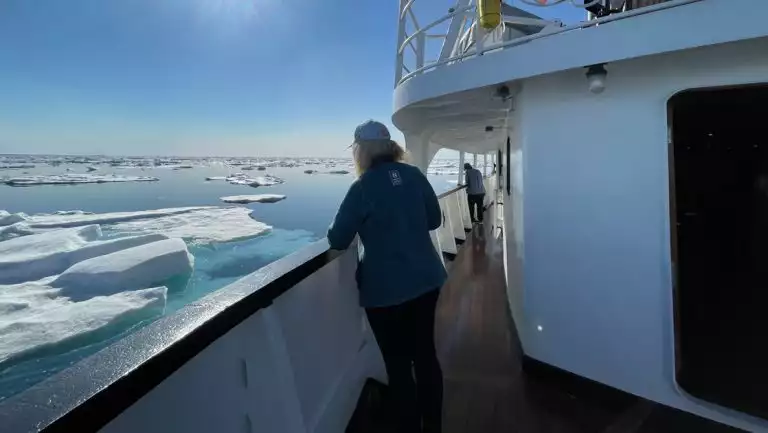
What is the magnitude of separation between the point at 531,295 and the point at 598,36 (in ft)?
4.47

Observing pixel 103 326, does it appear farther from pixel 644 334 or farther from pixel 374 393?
pixel 644 334

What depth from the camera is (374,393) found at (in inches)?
83.7

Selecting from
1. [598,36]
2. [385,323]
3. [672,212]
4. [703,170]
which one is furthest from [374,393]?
[703,170]

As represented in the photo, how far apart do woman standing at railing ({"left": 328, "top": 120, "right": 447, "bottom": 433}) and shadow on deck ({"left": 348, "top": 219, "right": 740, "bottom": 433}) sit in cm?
41

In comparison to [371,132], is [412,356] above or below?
below

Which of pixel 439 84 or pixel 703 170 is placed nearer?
pixel 439 84

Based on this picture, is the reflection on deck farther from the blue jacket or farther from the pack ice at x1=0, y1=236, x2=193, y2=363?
the pack ice at x1=0, y1=236, x2=193, y2=363

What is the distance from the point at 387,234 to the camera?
1476 mm

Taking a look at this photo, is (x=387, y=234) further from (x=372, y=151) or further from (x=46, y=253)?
(x=46, y=253)

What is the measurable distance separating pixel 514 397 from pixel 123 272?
9776 millimetres

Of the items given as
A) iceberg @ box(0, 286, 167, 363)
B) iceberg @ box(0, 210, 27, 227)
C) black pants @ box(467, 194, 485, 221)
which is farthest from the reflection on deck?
iceberg @ box(0, 210, 27, 227)

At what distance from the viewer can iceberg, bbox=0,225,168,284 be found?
10.9 meters

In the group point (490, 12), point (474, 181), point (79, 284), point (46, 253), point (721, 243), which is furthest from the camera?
point (46, 253)

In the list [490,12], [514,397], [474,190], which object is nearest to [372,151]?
[490,12]
